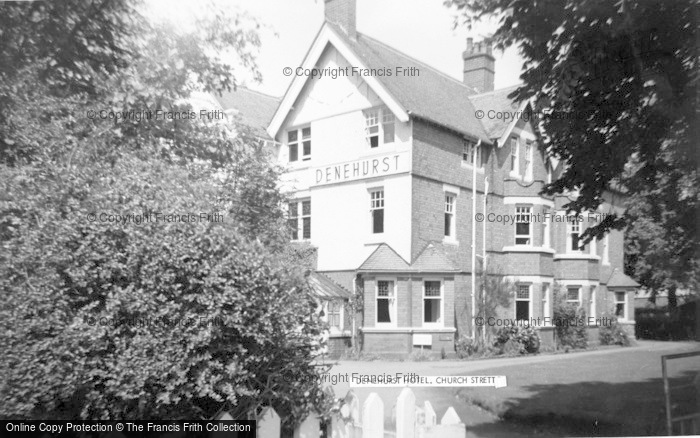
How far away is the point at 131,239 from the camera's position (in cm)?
310

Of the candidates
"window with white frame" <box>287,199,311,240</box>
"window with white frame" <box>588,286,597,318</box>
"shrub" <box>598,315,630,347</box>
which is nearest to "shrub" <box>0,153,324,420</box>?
"window with white frame" <box>287,199,311,240</box>

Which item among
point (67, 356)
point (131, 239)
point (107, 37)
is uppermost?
point (107, 37)

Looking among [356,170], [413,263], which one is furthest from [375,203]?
[413,263]

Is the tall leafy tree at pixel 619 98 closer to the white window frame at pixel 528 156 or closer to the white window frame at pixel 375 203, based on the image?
the white window frame at pixel 528 156

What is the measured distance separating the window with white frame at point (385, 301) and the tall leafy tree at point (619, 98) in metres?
1.83

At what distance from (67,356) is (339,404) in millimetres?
1715

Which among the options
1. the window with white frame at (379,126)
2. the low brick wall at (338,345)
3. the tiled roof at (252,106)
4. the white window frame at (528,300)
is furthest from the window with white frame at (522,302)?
the tiled roof at (252,106)

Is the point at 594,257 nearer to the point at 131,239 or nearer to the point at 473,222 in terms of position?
the point at 473,222

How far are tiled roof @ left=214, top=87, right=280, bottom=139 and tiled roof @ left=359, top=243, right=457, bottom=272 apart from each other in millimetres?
1293

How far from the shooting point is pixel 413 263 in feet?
15.5

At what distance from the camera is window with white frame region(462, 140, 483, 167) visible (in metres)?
4.84

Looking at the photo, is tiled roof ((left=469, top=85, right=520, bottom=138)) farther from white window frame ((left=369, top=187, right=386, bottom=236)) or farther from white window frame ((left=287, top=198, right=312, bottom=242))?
white window frame ((left=287, top=198, right=312, bottom=242))

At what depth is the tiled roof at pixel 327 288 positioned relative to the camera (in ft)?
12.9

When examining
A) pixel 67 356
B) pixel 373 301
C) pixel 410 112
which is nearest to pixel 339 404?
pixel 373 301
